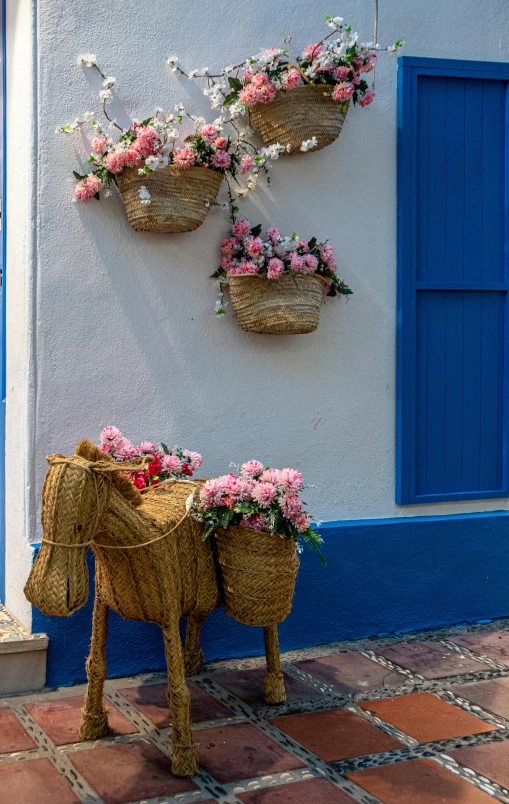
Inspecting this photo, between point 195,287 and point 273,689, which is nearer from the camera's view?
point 273,689

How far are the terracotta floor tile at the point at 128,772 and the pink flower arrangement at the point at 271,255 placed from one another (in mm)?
2122

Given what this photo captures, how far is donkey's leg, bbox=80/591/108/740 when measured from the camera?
354cm

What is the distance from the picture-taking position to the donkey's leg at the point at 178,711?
3275 millimetres

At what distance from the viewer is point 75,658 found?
4.12m

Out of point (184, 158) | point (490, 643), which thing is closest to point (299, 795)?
point (490, 643)

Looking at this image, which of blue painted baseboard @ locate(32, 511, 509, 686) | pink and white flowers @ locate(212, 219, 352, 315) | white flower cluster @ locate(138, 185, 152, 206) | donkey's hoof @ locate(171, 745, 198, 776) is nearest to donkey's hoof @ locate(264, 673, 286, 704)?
blue painted baseboard @ locate(32, 511, 509, 686)

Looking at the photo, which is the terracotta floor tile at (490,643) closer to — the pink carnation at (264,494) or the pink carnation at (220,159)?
the pink carnation at (264,494)

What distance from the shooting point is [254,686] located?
13.5 feet

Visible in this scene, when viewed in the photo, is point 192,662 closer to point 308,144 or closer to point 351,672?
point 351,672

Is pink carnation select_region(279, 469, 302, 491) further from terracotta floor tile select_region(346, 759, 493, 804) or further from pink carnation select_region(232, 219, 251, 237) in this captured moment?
pink carnation select_region(232, 219, 251, 237)

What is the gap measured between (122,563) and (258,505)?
57cm

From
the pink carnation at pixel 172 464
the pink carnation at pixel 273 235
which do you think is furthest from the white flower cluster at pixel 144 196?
the pink carnation at pixel 172 464

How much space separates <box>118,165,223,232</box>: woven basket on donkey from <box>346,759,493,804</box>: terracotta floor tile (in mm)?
2440

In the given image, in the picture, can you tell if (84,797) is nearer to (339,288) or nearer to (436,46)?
(339,288)
